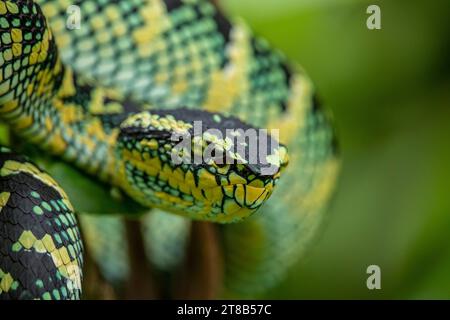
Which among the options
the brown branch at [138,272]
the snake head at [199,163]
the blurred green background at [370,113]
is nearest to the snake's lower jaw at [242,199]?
the snake head at [199,163]

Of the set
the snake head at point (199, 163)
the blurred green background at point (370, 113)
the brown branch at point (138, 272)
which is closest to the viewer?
the snake head at point (199, 163)

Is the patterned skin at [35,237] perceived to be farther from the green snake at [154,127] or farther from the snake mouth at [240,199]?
the snake mouth at [240,199]

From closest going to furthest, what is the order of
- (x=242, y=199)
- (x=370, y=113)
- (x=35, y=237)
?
(x=35, y=237)
(x=242, y=199)
(x=370, y=113)

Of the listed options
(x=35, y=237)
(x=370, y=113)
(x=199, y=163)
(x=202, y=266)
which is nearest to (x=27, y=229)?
(x=35, y=237)

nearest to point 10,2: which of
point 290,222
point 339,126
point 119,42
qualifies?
point 119,42

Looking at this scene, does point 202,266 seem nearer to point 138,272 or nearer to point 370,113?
point 138,272

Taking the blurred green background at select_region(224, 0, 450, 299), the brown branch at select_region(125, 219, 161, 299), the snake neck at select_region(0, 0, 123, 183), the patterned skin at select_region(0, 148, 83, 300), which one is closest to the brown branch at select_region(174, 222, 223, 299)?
the brown branch at select_region(125, 219, 161, 299)
